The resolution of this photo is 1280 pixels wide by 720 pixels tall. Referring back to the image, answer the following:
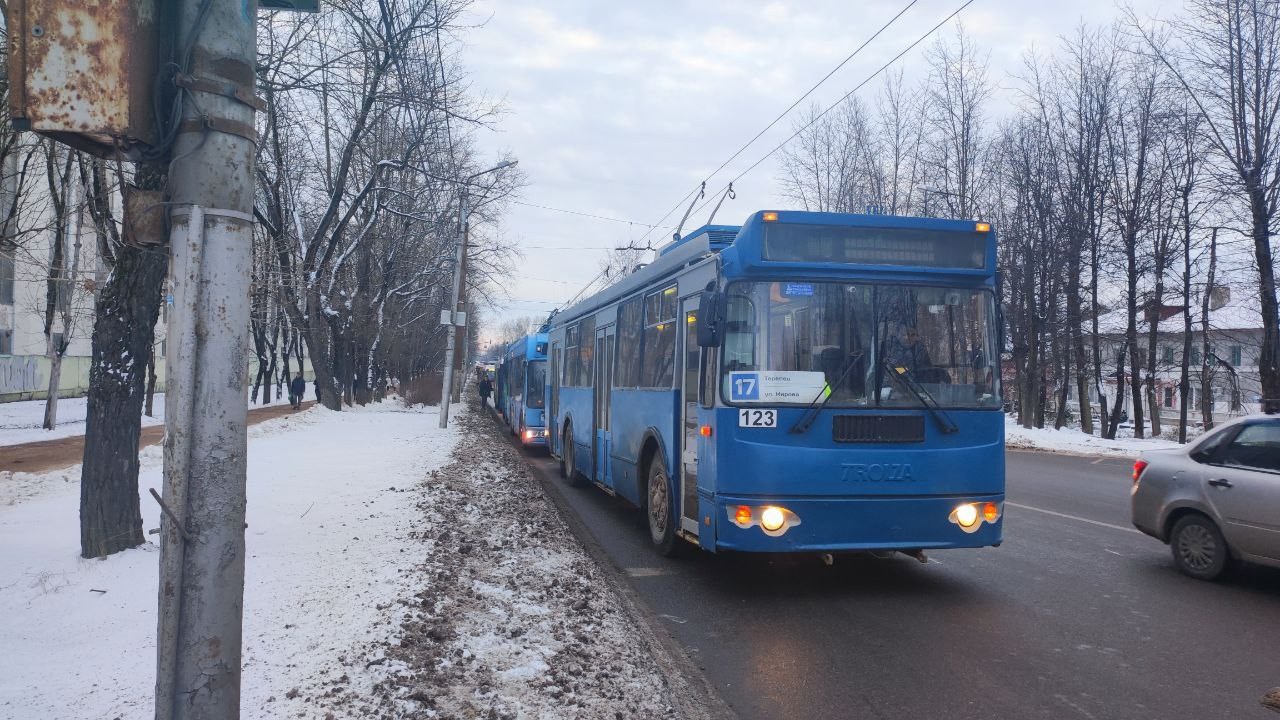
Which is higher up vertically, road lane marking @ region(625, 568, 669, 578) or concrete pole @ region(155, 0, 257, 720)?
concrete pole @ region(155, 0, 257, 720)

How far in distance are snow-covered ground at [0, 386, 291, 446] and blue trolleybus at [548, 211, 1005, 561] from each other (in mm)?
15694

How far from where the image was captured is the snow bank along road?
14.8 feet

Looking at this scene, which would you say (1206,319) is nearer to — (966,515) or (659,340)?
(659,340)

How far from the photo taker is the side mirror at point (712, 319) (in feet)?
22.9

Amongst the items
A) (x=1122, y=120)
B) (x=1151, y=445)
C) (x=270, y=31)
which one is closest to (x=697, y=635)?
(x=270, y=31)

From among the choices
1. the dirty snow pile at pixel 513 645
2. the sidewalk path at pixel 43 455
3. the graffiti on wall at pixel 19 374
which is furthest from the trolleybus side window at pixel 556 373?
the graffiti on wall at pixel 19 374

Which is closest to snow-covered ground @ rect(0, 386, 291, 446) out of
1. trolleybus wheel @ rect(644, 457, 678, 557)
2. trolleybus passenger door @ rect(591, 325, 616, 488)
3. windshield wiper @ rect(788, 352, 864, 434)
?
trolleybus passenger door @ rect(591, 325, 616, 488)

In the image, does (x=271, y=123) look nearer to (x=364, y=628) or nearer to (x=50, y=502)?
(x=50, y=502)

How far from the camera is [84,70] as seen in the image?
288cm

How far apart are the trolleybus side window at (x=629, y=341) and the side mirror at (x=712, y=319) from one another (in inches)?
122

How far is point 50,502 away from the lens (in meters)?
10.6

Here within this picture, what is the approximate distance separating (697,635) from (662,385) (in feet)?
10.4

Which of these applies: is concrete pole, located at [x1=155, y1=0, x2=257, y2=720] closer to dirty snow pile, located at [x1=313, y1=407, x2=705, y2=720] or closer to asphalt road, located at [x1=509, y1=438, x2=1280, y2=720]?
dirty snow pile, located at [x1=313, y1=407, x2=705, y2=720]

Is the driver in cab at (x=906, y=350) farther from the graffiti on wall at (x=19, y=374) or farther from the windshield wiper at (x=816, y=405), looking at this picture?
the graffiti on wall at (x=19, y=374)
